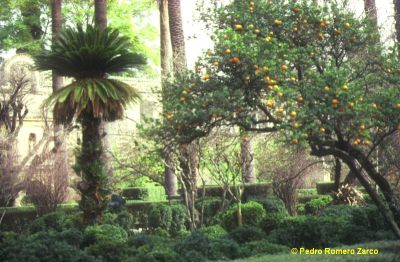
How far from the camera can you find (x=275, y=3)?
9672 mm

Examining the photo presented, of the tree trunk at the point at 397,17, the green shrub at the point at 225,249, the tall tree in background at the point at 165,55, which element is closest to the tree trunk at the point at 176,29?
the tall tree in background at the point at 165,55

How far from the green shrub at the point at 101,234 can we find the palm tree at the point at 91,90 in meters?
0.62

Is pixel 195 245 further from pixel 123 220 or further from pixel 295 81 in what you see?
pixel 123 220

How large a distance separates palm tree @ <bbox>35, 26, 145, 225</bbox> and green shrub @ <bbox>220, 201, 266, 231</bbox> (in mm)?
3848

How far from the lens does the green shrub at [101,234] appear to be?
1100 cm

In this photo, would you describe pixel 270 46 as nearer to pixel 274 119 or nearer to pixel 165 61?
pixel 274 119

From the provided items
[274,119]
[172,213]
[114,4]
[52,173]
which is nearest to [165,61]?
[52,173]

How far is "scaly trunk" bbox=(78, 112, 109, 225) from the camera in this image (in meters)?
12.2

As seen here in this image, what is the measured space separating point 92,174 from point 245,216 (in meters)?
4.59

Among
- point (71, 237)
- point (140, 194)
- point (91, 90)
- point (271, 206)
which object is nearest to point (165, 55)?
point (140, 194)

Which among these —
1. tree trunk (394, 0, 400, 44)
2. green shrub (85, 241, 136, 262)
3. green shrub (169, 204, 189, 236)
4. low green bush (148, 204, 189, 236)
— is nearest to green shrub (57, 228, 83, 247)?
green shrub (85, 241, 136, 262)

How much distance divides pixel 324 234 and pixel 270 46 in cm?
376

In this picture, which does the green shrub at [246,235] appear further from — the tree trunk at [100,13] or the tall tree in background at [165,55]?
the tree trunk at [100,13]

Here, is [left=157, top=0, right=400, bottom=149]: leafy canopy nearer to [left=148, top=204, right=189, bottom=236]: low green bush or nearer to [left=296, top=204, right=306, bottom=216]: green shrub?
[left=148, top=204, right=189, bottom=236]: low green bush
